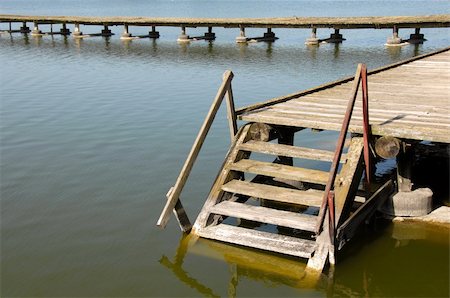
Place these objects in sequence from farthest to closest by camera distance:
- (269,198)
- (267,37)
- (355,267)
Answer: (267,37) < (269,198) < (355,267)

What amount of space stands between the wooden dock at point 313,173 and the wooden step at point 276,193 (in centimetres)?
1

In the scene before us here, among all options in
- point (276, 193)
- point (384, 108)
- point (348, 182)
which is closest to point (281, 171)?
point (276, 193)

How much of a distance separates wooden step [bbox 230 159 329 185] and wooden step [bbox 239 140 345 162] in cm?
21

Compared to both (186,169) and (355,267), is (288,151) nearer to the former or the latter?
(186,169)

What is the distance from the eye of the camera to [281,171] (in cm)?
837

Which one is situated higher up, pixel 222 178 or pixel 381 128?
pixel 381 128

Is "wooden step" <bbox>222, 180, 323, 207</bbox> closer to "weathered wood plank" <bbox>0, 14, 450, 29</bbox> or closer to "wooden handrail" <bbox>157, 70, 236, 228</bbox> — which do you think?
"wooden handrail" <bbox>157, 70, 236, 228</bbox>

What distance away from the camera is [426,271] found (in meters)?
7.25

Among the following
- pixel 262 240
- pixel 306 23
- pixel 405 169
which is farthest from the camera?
pixel 306 23

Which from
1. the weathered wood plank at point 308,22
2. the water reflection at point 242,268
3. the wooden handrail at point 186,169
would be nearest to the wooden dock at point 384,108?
the wooden handrail at point 186,169

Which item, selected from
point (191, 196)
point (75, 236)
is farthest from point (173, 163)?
point (75, 236)

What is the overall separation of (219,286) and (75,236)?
2.56 m

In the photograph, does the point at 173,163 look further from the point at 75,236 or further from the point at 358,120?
the point at 358,120

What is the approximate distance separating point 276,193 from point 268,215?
502 millimetres
